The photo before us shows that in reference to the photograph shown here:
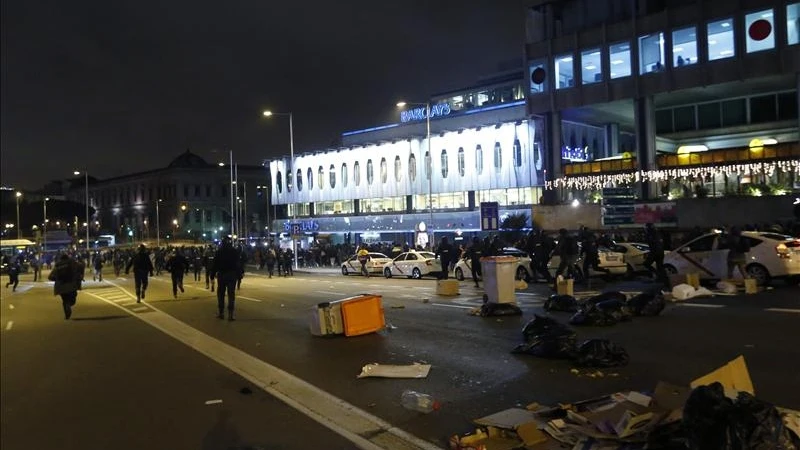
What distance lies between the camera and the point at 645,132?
143ft

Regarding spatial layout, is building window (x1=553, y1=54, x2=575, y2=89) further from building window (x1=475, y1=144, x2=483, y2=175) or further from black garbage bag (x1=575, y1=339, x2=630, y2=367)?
black garbage bag (x1=575, y1=339, x2=630, y2=367)

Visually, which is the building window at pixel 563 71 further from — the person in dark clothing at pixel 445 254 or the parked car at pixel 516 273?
the person in dark clothing at pixel 445 254

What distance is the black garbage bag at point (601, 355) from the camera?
8398mm

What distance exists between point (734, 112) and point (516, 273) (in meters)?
32.4

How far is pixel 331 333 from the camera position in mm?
12359

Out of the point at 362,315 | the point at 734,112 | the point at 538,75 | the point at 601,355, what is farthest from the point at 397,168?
the point at 601,355

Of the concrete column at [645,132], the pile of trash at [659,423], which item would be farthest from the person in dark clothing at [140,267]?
the concrete column at [645,132]

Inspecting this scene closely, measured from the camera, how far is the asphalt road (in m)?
6.70

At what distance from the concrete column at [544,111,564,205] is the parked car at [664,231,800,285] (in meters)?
29.8

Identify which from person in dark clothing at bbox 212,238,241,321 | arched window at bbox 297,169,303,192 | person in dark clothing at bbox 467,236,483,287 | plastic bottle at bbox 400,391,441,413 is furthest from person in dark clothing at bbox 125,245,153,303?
arched window at bbox 297,169,303,192

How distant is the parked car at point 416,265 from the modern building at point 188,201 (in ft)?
219

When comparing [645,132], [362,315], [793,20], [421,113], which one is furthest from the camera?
[421,113]

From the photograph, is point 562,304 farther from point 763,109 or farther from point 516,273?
point 763,109

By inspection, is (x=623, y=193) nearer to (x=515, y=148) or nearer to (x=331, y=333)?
(x=515, y=148)
